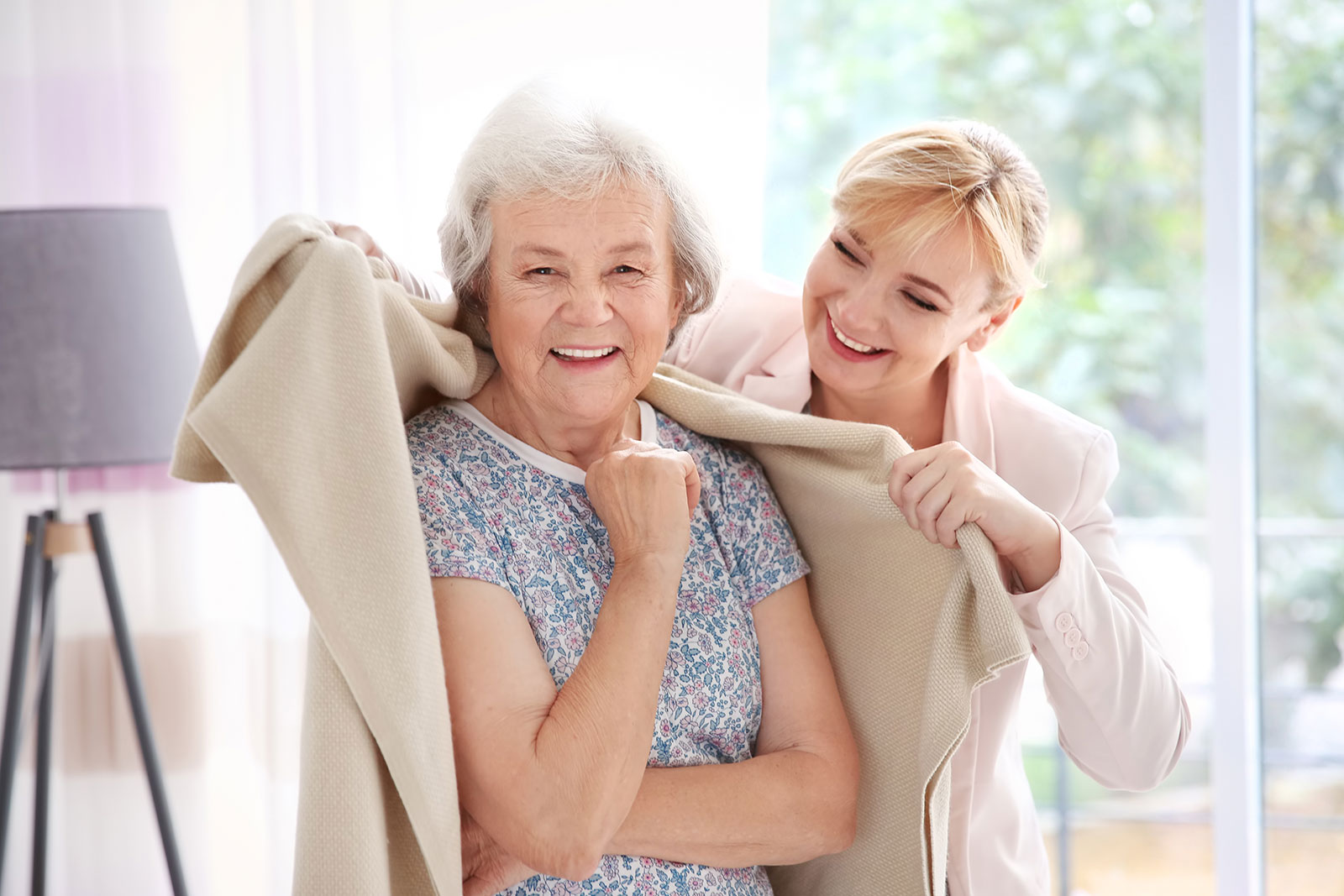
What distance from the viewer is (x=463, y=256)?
138 cm

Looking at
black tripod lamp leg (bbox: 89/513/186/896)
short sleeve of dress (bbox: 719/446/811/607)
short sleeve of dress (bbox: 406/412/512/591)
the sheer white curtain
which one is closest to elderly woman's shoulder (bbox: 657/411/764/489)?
short sleeve of dress (bbox: 719/446/811/607)

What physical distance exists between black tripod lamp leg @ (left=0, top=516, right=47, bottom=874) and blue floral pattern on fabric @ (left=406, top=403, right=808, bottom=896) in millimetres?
1218

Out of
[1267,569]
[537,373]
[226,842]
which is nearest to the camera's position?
[537,373]

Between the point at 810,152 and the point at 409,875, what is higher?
the point at 810,152

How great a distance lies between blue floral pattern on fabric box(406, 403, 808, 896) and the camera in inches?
49.8

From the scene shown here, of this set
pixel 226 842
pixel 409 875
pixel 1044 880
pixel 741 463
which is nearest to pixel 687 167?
pixel 741 463

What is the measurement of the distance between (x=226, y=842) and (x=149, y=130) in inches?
66.3

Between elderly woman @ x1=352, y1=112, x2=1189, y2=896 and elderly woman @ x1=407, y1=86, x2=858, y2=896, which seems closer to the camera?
elderly woman @ x1=407, y1=86, x2=858, y2=896

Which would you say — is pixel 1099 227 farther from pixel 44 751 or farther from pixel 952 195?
pixel 44 751

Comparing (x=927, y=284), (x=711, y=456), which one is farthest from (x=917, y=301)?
(x=711, y=456)

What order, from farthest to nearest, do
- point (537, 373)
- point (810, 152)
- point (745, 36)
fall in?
point (810, 152)
point (745, 36)
point (537, 373)

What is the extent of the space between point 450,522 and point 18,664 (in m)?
1.36

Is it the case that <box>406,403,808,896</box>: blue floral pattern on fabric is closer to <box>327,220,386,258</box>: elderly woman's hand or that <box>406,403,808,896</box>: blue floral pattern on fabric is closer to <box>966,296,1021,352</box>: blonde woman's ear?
<box>327,220,386,258</box>: elderly woman's hand

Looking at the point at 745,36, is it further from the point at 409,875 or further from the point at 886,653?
the point at 409,875
